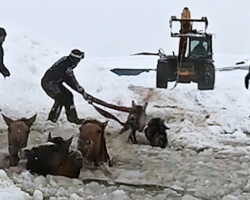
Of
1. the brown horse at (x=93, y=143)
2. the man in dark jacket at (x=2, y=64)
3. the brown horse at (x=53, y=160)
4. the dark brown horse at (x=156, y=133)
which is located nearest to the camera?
the brown horse at (x=53, y=160)

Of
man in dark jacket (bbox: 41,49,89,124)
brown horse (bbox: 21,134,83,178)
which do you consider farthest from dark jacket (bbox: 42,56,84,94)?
brown horse (bbox: 21,134,83,178)

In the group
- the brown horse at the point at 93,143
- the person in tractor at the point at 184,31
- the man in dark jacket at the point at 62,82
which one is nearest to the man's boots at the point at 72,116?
the man in dark jacket at the point at 62,82

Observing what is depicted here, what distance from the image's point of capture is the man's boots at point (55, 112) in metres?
1.63

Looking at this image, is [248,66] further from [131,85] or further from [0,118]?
[0,118]

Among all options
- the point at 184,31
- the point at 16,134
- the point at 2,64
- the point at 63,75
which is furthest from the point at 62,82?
the point at 184,31

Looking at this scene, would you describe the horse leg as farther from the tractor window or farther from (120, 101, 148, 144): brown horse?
the tractor window

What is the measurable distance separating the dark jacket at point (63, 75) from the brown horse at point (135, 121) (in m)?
0.17

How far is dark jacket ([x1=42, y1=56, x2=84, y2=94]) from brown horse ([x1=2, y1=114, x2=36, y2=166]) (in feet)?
0.67

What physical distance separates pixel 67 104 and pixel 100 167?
1.13 feet

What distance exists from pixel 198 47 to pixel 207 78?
102mm

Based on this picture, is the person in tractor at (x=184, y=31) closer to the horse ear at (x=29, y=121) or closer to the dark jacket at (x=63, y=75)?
the dark jacket at (x=63, y=75)

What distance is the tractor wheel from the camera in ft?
5.62

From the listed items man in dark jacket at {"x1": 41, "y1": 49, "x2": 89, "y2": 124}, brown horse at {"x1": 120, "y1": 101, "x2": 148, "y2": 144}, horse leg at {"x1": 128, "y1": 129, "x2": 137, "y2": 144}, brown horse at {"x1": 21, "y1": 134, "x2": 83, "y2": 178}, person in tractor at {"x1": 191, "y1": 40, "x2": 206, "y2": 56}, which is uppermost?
person in tractor at {"x1": 191, "y1": 40, "x2": 206, "y2": 56}

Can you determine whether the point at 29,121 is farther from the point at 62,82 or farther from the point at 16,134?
the point at 62,82
